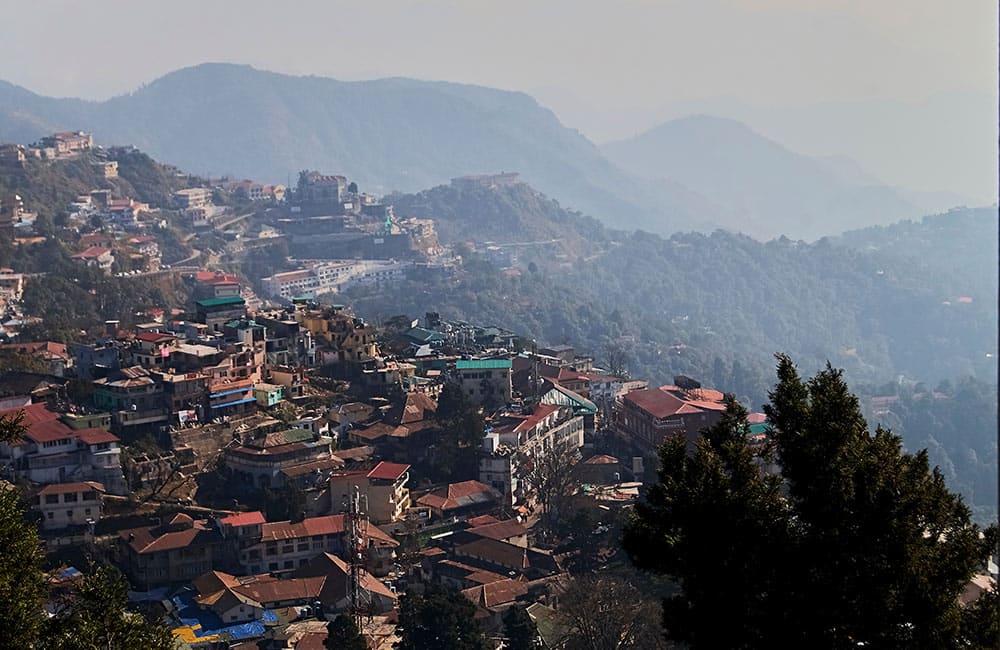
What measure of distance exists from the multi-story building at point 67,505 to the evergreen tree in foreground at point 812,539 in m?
10.9

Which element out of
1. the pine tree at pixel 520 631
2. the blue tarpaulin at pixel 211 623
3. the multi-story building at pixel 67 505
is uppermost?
the multi-story building at pixel 67 505

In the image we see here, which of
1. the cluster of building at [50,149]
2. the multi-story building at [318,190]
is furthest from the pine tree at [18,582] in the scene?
the multi-story building at [318,190]

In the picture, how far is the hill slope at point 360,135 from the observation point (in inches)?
4665

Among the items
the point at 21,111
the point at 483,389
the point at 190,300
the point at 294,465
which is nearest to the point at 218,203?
the point at 190,300

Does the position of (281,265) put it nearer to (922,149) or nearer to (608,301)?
(608,301)

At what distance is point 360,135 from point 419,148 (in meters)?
7.17

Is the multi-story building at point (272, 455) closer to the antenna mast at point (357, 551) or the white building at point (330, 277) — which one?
the antenna mast at point (357, 551)

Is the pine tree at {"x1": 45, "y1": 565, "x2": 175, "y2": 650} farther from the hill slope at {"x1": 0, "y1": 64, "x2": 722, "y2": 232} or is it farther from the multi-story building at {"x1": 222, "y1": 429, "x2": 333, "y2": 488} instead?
the hill slope at {"x1": 0, "y1": 64, "x2": 722, "y2": 232}

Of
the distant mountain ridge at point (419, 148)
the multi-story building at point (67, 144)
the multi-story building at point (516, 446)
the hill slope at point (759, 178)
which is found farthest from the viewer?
the hill slope at point (759, 178)

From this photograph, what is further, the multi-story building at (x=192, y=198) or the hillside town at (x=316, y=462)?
the multi-story building at (x=192, y=198)

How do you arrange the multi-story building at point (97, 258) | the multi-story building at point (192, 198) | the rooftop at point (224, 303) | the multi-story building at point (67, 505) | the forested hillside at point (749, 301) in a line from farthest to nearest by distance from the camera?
the multi-story building at point (192, 198)
the forested hillside at point (749, 301)
the multi-story building at point (97, 258)
the rooftop at point (224, 303)
the multi-story building at point (67, 505)

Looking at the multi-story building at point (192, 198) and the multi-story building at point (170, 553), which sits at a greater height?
the multi-story building at point (192, 198)

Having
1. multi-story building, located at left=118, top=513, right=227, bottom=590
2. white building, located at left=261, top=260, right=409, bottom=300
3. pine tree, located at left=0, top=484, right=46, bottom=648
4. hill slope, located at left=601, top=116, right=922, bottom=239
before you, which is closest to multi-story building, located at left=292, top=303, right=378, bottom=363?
multi-story building, located at left=118, top=513, right=227, bottom=590

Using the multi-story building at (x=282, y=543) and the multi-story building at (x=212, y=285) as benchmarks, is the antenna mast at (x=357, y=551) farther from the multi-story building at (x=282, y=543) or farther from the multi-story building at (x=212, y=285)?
the multi-story building at (x=212, y=285)
